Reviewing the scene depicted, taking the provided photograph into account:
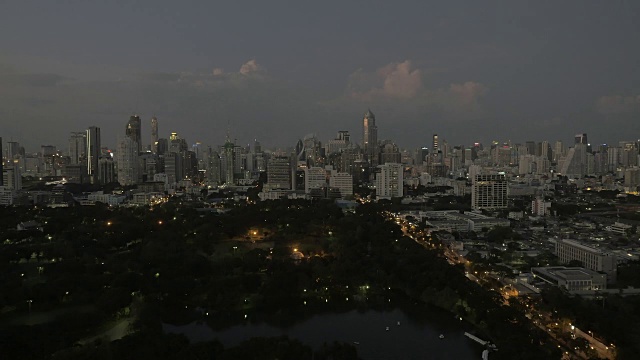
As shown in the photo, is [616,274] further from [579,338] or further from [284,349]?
[284,349]

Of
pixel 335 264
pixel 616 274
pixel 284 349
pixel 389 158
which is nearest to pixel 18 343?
pixel 284 349

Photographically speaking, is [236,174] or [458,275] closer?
[458,275]

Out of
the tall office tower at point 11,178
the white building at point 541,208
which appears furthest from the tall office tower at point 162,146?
the white building at point 541,208

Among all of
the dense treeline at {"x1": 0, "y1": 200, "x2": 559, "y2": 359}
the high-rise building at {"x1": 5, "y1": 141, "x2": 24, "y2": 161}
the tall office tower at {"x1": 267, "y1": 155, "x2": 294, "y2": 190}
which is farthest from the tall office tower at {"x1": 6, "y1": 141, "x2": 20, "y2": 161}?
the dense treeline at {"x1": 0, "y1": 200, "x2": 559, "y2": 359}

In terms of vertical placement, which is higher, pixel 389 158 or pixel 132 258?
pixel 389 158

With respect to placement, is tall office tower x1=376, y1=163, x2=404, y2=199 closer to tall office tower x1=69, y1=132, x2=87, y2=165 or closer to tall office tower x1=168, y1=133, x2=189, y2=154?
tall office tower x1=168, y1=133, x2=189, y2=154

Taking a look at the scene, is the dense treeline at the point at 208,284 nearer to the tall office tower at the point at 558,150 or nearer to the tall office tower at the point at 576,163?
the tall office tower at the point at 576,163
